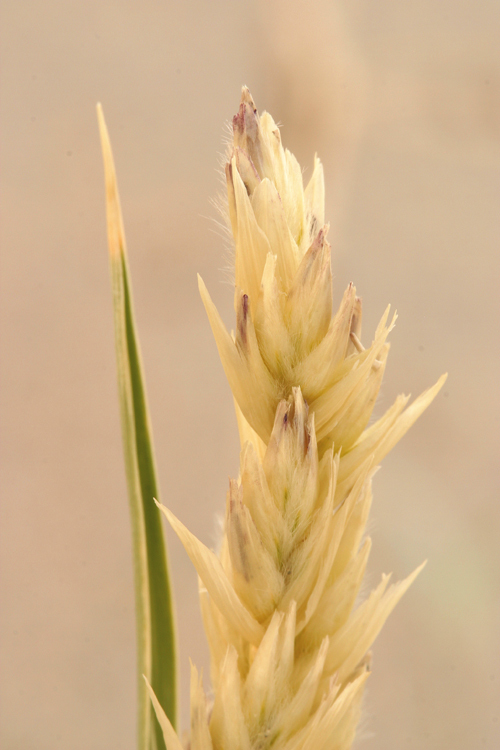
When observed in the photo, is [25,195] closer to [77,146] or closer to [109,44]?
[77,146]

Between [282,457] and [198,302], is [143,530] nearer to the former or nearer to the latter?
[282,457]

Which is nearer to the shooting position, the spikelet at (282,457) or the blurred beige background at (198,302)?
the spikelet at (282,457)

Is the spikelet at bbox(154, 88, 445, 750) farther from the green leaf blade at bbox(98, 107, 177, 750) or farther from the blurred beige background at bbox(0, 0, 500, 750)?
the blurred beige background at bbox(0, 0, 500, 750)

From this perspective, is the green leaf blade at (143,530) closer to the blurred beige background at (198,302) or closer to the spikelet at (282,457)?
the spikelet at (282,457)

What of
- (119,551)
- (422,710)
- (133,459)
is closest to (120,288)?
(133,459)

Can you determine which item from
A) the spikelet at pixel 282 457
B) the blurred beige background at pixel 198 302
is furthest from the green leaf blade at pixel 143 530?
the blurred beige background at pixel 198 302

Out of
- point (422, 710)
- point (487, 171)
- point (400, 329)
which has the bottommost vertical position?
point (422, 710)

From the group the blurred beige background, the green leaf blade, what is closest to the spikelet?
the green leaf blade
